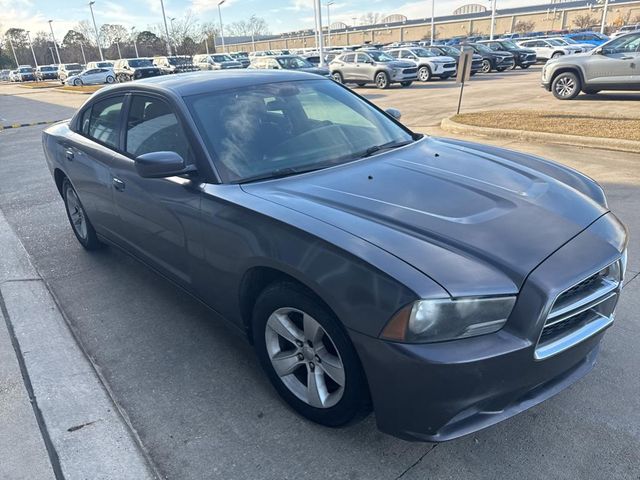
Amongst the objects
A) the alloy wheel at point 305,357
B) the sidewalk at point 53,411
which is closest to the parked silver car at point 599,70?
the alloy wheel at point 305,357

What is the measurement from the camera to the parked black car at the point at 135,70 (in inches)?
1359

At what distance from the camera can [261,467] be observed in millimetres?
2285

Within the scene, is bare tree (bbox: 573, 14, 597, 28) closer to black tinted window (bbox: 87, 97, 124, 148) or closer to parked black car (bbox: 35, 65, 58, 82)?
parked black car (bbox: 35, 65, 58, 82)

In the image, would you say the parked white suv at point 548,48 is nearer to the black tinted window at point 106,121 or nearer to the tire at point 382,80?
the tire at point 382,80

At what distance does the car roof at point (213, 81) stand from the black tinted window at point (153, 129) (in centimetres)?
12

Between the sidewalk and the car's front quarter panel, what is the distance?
86cm

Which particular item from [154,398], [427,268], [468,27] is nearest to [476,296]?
[427,268]

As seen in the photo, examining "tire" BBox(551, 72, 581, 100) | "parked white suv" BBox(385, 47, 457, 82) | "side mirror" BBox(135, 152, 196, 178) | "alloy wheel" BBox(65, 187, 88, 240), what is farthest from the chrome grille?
"parked white suv" BBox(385, 47, 457, 82)

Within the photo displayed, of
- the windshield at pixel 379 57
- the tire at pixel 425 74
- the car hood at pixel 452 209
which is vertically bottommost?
the tire at pixel 425 74

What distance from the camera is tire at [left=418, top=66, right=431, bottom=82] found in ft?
77.5

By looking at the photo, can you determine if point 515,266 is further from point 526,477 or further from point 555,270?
point 526,477

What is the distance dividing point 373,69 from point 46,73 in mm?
53479

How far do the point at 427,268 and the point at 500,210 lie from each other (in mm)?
673

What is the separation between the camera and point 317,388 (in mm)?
2416
